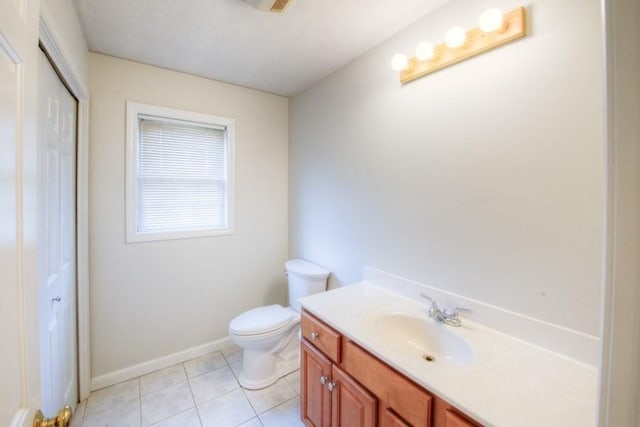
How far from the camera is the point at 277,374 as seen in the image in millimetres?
2102

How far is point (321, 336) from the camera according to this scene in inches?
56.1

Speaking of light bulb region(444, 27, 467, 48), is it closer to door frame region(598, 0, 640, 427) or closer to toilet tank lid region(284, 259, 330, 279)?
door frame region(598, 0, 640, 427)

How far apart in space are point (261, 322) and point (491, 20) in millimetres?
2113

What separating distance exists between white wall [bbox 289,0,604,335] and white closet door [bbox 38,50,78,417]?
1.62m

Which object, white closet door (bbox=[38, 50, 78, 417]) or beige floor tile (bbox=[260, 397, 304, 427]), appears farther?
beige floor tile (bbox=[260, 397, 304, 427])

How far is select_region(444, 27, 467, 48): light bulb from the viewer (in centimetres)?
126

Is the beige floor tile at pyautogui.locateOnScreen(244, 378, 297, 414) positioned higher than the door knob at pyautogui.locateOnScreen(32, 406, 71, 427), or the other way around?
the door knob at pyautogui.locateOnScreen(32, 406, 71, 427)

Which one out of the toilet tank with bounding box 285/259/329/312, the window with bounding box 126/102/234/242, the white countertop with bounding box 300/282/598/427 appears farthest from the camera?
the toilet tank with bounding box 285/259/329/312

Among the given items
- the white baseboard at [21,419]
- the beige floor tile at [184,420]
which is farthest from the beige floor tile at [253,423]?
the white baseboard at [21,419]

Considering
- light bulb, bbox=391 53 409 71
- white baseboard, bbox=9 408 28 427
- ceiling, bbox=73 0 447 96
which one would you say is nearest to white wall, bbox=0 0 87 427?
white baseboard, bbox=9 408 28 427

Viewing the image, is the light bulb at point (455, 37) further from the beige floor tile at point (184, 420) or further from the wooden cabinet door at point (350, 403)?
the beige floor tile at point (184, 420)

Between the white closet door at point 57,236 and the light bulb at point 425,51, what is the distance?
171cm

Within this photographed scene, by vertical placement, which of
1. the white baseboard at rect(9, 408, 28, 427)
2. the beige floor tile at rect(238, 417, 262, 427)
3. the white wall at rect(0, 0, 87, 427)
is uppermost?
the white wall at rect(0, 0, 87, 427)

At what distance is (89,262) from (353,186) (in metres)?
1.92
